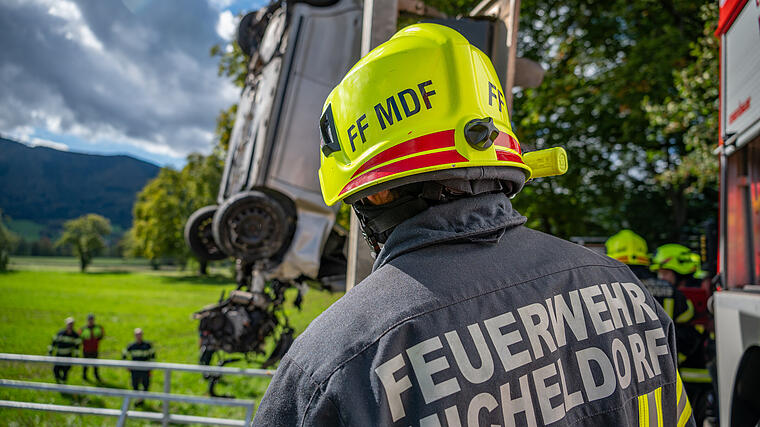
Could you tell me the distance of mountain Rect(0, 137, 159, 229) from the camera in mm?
34812

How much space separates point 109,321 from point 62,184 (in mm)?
60419

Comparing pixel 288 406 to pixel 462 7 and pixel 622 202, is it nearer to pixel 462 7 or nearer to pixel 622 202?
pixel 462 7

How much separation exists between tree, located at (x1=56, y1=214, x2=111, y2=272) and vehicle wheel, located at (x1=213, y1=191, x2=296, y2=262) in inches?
1703

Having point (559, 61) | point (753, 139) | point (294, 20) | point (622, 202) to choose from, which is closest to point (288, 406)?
point (753, 139)

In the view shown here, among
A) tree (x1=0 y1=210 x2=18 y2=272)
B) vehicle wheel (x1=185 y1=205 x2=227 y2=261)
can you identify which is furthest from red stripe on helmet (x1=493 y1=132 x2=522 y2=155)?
tree (x1=0 y1=210 x2=18 y2=272)

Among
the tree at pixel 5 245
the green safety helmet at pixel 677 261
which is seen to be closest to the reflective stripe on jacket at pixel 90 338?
the green safety helmet at pixel 677 261

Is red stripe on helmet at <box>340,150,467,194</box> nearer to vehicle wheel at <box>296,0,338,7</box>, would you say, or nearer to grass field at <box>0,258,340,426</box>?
vehicle wheel at <box>296,0,338,7</box>

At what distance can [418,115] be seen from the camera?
1.29 metres

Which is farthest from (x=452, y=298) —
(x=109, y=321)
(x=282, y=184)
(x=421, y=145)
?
(x=109, y=321)

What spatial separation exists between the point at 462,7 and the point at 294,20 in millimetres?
6168

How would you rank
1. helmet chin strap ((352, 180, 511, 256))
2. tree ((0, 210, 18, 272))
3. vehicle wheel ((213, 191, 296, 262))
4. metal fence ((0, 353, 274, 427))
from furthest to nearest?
tree ((0, 210, 18, 272)) < vehicle wheel ((213, 191, 296, 262)) < metal fence ((0, 353, 274, 427)) < helmet chin strap ((352, 180, 511, 256))

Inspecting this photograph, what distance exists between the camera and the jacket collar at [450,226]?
3.64 ft

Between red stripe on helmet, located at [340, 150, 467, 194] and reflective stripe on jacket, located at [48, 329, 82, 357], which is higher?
red stripe on helmet, located at [340, 150, 467, 194]

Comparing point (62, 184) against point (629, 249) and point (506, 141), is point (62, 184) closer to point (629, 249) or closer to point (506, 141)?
point (629, 249)
